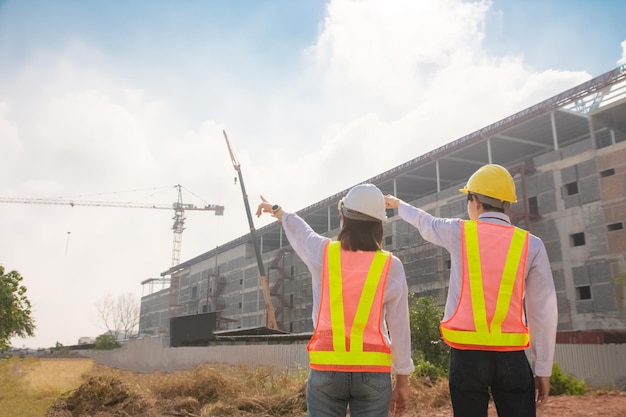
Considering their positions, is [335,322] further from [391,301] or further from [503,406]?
[503,406]

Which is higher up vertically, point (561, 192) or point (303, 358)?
point (561, 192)

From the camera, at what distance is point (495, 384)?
2463 mm

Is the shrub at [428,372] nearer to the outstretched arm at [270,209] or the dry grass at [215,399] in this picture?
the dry grass at [215,399]

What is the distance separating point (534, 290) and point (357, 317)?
1091 mm

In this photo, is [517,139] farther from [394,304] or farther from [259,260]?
[394,304]

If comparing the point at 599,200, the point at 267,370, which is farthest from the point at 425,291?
the point at 267,370

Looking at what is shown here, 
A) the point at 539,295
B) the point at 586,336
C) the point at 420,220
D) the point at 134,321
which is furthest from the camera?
the point at 134,321

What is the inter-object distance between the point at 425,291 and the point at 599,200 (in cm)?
1245

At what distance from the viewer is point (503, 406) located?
245cm

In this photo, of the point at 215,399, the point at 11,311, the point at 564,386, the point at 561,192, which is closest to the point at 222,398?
the point at 215,399

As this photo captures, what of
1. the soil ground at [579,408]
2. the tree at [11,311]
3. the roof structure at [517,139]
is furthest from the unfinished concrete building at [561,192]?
the soil ground at [579,408]

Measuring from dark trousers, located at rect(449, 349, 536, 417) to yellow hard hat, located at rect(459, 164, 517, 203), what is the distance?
2.87 ft

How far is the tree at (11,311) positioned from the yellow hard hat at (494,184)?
2425 cm

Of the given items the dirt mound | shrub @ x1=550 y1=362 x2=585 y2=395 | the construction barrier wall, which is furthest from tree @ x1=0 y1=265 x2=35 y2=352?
shrub @ x1=550 y1=362 x2=585 y2=395
